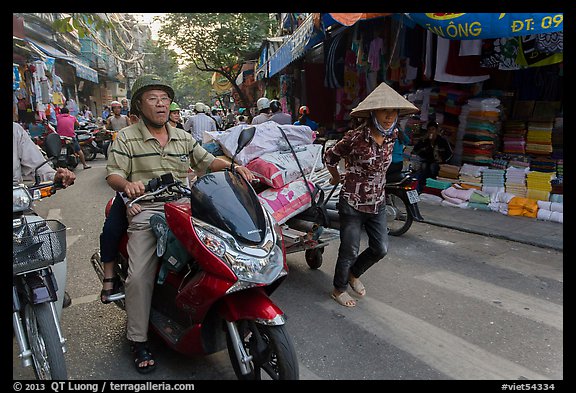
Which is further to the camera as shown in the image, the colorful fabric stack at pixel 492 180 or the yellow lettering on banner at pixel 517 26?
the colorful fabric stack at pixel 492 180

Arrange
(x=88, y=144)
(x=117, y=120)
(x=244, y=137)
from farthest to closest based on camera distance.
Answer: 1. (x=88, y=144)
2. (x=117, y=120)
3. (x=244, y=137)

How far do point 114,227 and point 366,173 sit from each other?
6.49 feet

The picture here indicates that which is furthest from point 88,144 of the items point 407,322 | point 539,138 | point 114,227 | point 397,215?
point 407,322

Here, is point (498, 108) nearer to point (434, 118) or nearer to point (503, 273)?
point (434, 118)

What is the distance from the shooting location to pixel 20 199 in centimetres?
243

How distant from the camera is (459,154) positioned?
740cm

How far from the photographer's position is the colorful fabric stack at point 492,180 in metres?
6.69

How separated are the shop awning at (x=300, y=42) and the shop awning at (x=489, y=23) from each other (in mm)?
3018

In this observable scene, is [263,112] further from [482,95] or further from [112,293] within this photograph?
[112,293]

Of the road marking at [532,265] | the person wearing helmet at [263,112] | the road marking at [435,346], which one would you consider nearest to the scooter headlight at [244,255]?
the road marking at [435,346]

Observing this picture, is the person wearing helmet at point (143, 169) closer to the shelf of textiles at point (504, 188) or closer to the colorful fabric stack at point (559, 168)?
the shelf of textiles at point (504, 188)

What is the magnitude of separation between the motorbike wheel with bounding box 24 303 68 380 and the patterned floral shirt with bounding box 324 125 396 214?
2296mm
